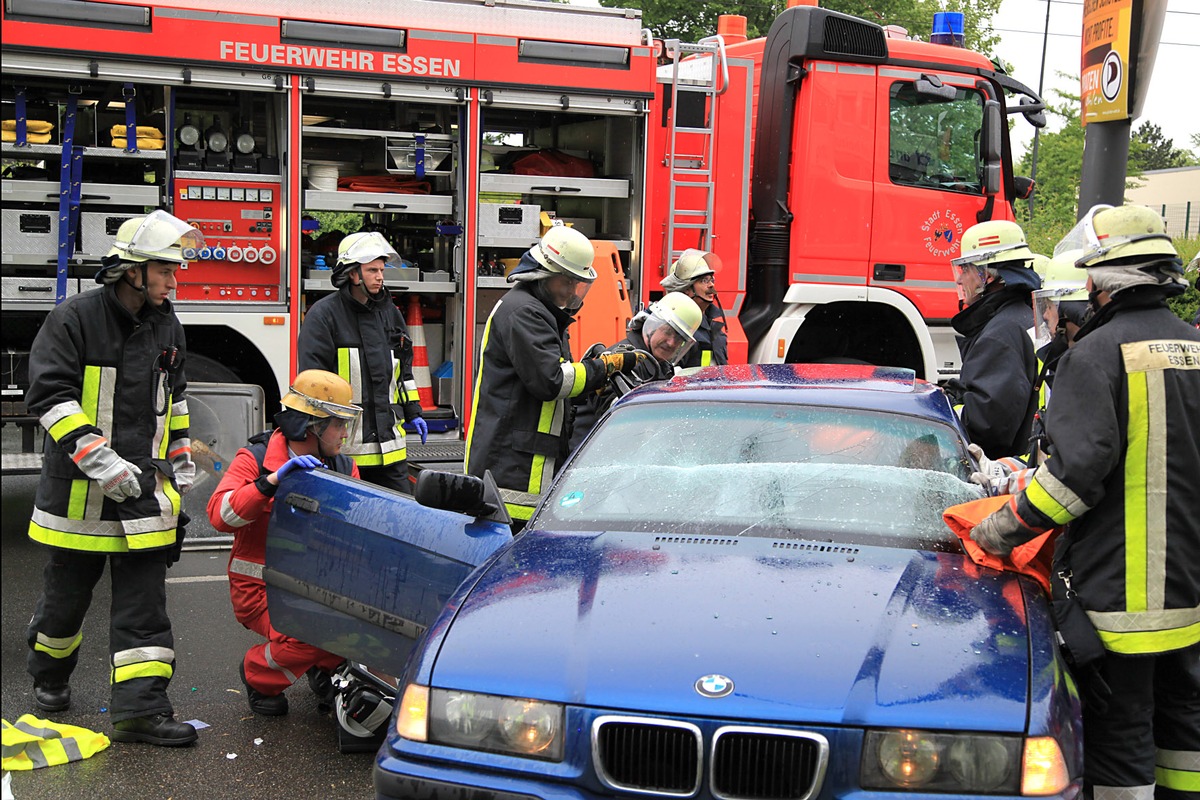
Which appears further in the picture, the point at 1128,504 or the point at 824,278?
the point at 824,278

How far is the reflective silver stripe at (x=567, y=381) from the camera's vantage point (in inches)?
202

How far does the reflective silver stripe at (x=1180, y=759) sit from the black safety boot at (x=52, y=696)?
12.8ft

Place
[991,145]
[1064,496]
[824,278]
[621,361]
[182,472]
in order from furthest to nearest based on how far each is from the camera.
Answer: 1. [991,145]
2. [824,278]
3. [621,361]
4. [182,472]
5. [1064,496]

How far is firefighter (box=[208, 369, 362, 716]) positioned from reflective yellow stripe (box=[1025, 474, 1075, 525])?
97.0 inches

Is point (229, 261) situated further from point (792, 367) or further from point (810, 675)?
point (810, 675)

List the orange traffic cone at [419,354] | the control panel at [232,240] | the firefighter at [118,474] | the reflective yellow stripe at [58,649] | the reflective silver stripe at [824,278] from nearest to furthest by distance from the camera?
1. the firefighter at [118,474]
2. the reflective yellow stripe at [58,649]
3. the control panel at [232,240]
4. the orange traffic cone at [419,354]
5. the reflective silver stripe at [824,278]

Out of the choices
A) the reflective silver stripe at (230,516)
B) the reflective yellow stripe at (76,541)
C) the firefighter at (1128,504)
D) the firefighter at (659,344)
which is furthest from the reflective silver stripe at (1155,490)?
the reflective yellow stripe at (76,541)

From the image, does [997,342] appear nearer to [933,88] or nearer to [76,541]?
[76,541]

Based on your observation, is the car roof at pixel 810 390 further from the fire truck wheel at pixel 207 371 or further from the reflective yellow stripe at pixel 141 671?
the fire truck wheel at pixel 207 371

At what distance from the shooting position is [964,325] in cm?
562

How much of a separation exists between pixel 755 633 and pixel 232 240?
5.40 metres

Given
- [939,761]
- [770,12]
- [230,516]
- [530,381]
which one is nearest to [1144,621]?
[939,761]

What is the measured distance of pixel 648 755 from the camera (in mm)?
2773

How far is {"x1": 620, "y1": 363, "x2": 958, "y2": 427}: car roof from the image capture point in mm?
4133
